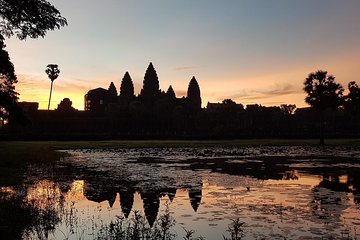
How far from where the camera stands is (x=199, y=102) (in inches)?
7569

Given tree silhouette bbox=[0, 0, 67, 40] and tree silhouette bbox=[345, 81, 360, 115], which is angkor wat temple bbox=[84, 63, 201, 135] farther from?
tree silhouette bbox=[0, 0, 67, 40]

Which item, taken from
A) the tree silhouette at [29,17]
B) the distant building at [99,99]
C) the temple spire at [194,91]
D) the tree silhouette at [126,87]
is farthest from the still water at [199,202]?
the temple spire at [194,91]

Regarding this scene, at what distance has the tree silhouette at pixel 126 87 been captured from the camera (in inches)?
7121

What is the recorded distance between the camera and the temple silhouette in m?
95.1

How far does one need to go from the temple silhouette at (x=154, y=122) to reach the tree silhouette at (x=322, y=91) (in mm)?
15138

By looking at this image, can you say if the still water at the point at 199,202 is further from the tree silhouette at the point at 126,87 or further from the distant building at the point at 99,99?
the distant building at the point at 99,99

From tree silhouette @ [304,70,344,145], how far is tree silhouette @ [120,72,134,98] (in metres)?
107

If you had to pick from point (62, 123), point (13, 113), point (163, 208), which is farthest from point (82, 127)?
point (163, 208)

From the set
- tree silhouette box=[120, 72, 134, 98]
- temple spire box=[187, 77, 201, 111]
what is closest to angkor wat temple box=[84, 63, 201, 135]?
tree silhouette box=[120, 72, 134, 98]

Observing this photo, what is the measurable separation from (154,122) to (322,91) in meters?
52.3

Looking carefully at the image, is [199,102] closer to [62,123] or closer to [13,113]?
[62,123]

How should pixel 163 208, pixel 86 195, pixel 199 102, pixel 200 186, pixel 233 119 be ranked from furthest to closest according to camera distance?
1. pixel 199 102
2. pixel 233 119
3. pixel 200 186
4. pixel 86 195
5. pixel 163 208

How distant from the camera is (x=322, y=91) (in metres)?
84.6

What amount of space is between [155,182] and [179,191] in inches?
145
